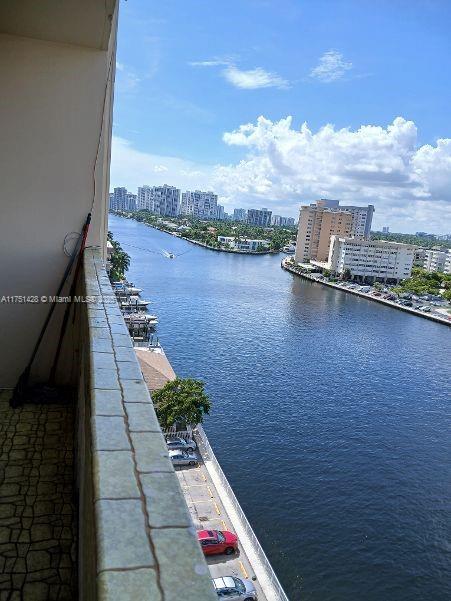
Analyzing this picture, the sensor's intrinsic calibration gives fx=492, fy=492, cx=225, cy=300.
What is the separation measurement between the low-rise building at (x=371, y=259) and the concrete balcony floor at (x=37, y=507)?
34.4m

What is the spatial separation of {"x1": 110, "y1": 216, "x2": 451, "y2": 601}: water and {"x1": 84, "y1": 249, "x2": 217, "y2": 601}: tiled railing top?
630 cm

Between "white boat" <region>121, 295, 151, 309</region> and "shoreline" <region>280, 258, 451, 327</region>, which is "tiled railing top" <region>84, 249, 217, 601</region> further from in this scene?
"shoreline" <region>280, 258, 451, 327</region>

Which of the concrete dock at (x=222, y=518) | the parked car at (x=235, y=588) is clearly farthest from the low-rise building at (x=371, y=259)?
the parked car at (x=235, y=588)

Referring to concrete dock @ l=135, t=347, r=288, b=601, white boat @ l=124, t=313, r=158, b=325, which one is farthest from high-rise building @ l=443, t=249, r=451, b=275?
concrete dock @ l=135, t=347, r=288, b=601

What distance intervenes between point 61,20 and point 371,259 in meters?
35.0

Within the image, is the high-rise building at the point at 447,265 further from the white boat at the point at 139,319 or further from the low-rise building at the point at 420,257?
the white boat at the point at 139,319

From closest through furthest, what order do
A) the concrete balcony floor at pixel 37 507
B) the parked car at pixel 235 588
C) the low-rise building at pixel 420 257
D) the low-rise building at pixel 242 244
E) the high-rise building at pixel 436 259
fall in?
the concrete balcony floor at pixel 37 507, the parked car at pixel 235 588, the high-rise building at pixel 436 259, the low-rise building at pixel 242 244, the low-rise building at pixel 420 257

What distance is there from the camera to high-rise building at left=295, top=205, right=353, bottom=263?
41.0 metres

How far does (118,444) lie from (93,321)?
2.28 ft

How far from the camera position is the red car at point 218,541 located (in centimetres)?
601

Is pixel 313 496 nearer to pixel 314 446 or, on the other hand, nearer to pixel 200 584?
pixel 314 446

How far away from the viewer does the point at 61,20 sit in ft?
6.18


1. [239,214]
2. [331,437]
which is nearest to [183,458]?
[331,437]

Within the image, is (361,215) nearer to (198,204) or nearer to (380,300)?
(198,204)
